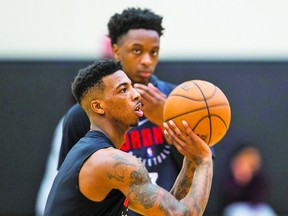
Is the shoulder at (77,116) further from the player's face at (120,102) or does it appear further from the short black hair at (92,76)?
the player's face at (120,102)

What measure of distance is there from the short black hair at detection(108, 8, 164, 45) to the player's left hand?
520mm

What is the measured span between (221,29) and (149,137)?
351 centimetres

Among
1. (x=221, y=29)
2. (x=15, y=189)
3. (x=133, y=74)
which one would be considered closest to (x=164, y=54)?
(x=221, y=29)

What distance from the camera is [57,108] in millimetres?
7773

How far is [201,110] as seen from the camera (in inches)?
160

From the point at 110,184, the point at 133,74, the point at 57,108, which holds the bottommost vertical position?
the point at 57,108

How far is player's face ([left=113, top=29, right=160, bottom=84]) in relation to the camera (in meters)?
4.89

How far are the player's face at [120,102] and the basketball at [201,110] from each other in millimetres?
286

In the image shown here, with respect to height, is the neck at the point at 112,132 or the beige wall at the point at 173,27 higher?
the beige wall at the point at 173,27

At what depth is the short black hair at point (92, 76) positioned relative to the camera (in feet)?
12.9

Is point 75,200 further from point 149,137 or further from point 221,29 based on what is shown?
point 221,29

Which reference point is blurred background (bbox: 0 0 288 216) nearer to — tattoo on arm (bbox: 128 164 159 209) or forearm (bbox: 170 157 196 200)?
forearm (bbox: 170 157 196 200)

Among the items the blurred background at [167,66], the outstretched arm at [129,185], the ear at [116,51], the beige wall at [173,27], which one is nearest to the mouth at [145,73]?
the ear at [116,51]

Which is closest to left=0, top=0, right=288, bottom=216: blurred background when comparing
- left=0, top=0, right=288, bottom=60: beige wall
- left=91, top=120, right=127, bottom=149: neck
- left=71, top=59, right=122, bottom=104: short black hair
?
left=0, top=0, right=288, bottom=60: beige wall
